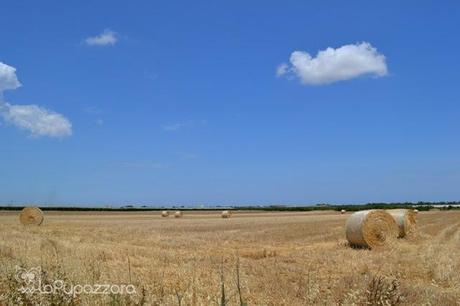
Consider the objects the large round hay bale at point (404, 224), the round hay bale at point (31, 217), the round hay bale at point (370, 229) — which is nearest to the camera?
the round hay bale at point (370, 229)

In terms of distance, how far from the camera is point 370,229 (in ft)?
61.6

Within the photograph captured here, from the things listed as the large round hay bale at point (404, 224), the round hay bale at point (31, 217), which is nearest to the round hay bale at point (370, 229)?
the large round hay bale at point (404, 224)

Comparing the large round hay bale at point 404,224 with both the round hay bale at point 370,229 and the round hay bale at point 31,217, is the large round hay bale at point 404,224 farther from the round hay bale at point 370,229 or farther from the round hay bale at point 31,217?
the round hay bale at point 31,217

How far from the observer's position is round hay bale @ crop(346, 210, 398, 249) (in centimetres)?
1838

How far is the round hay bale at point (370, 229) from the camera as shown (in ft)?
60.3

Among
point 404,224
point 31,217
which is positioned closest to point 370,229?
point 404,224

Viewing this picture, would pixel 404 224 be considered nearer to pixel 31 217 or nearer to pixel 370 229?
pixel 370 229

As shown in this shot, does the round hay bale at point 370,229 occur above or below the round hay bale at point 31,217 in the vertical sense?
below

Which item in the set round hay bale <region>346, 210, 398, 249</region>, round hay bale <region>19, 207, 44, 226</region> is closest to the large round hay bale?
round hay bale <region>346, 210, 398, 249</region>

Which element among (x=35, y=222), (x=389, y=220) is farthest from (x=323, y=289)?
(x=35, y=222)

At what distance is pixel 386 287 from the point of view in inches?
239

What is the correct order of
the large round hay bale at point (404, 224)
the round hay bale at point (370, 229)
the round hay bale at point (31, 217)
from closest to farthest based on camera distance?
1. the round hay bale at point (370, 229)
2. the large round hay bale at point (404, 224)
3. the round hay bale at point (31, 217)

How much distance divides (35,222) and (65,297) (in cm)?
2963

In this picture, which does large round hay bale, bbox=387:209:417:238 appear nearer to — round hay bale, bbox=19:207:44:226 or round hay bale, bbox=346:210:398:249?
round hay bale, bbox=346:210:398:249
